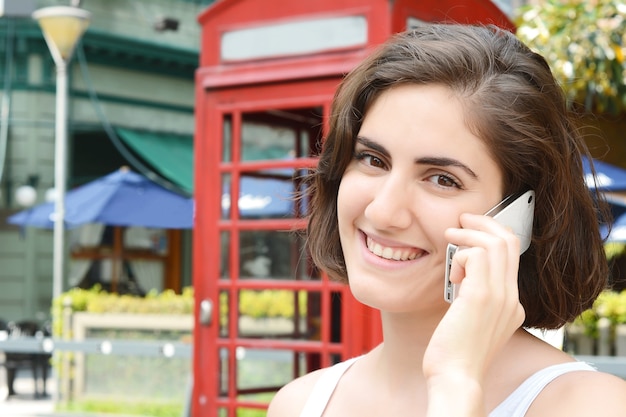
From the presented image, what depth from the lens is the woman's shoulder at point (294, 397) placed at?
1.72m

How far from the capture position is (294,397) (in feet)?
5.69

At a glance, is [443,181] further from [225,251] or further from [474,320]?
[225,251]

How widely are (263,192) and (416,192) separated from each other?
134 inches

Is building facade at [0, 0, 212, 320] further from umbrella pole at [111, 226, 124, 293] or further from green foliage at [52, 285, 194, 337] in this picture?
green foliage at [52, 285, 194, 337]

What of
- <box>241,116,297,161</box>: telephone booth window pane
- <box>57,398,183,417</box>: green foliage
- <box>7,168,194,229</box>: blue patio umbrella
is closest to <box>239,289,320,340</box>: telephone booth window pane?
<box>241,116,297,161</box>: telephone booth window pane

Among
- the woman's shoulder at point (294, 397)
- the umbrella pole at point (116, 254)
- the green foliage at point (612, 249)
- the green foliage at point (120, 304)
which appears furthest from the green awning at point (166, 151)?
the woman's shoulder at point (294, 397)

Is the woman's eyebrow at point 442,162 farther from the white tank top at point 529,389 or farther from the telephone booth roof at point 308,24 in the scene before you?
the telephone booth roof at point 308,24

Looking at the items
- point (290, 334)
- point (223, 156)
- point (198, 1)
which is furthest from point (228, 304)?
point (198, 1)

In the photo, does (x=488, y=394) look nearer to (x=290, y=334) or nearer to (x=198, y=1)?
(x=290, y=334)

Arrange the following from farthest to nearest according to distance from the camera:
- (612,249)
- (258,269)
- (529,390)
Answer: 1. (258,269)
2. (612,249)
3. (529,390)

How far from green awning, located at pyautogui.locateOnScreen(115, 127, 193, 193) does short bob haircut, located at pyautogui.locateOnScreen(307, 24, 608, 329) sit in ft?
45.4

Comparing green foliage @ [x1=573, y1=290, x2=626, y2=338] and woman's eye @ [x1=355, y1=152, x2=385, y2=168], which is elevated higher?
woman's eye @ [x1=355, y1=152, x2=385, y2=168]

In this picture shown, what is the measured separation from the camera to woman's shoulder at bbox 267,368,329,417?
1722 millimetres

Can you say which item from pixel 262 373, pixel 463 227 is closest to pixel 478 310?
pixel 463 227
